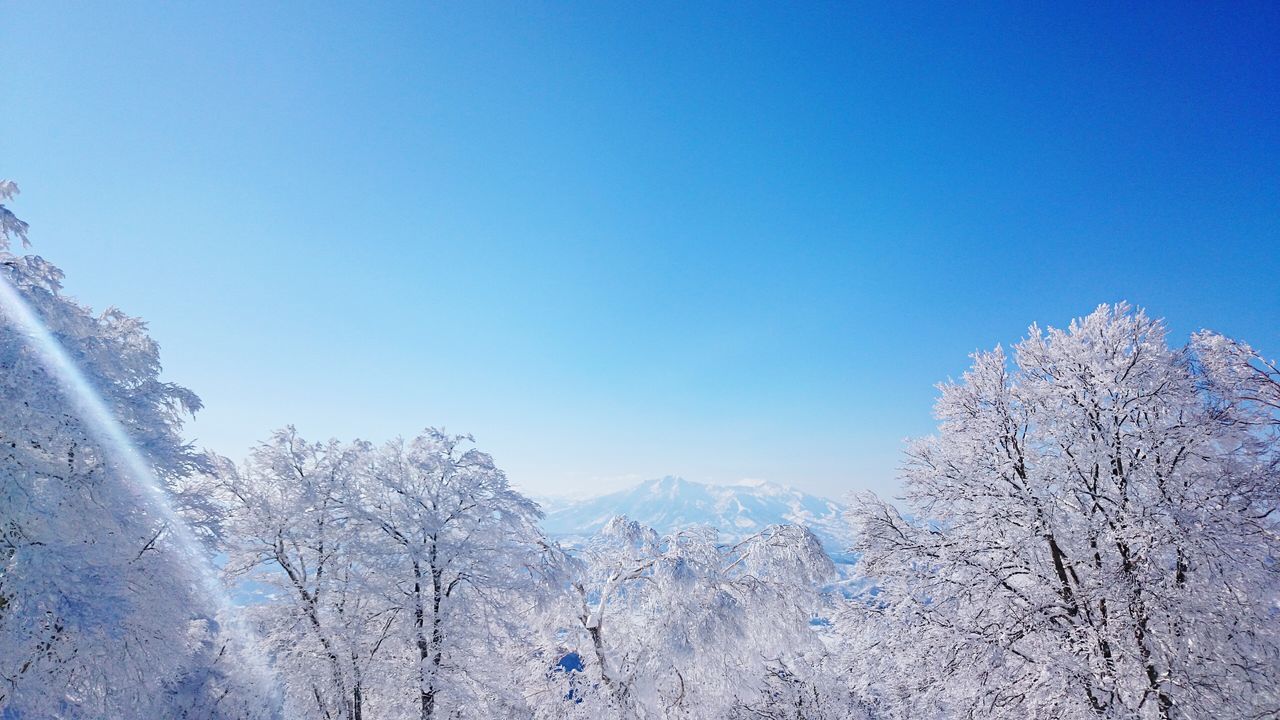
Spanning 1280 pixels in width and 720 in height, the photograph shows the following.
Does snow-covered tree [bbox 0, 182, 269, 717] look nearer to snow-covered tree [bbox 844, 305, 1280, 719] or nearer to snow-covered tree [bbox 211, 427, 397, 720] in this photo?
snow-covered tree [bbox 211, 427, 397, 720]

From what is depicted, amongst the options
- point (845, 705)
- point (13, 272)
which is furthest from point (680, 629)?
point (13, 272)

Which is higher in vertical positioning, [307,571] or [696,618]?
[696,618]

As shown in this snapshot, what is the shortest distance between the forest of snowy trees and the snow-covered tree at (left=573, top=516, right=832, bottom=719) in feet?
0.26

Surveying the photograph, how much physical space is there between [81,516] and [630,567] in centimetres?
1141

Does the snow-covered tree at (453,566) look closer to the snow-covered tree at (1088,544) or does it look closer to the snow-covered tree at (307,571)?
the snow-covered tree at (307,571)

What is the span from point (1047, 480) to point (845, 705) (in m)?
11.3

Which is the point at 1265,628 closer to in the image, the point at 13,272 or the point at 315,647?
the point at 315,647

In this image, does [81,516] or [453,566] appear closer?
[81,516]

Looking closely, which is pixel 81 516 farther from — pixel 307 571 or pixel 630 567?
pixel 630 567

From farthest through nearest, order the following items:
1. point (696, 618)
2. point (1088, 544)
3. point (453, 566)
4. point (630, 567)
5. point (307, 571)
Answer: point (630, 567) < point (696, 618) < point (307, 571) < point (453, 566) < point (1088, 544)

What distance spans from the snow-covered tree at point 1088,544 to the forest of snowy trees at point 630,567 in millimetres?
52

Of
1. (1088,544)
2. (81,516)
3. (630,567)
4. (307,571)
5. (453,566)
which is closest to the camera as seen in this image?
(81,516)

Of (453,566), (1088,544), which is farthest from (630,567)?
(1088,544)

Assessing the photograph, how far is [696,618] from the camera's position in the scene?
12523mm
